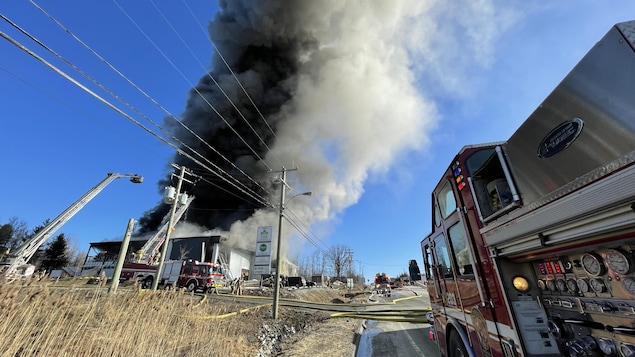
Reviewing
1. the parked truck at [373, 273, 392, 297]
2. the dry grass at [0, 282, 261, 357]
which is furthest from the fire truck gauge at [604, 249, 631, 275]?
the parked truck at [373, 273, 392, 297]

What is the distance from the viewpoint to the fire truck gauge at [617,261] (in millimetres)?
1679

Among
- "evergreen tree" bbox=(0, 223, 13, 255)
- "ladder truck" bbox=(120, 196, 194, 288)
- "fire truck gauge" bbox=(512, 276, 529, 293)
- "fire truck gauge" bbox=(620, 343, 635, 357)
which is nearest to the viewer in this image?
"fire truck gauge" bbox=(620, 343, 635, 357)

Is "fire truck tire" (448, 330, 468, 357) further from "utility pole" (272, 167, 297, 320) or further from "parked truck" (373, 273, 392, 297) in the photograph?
"parked truck" (373, 273, 392, 297)

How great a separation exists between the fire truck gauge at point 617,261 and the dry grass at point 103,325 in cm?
566

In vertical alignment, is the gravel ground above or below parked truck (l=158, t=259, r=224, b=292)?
below

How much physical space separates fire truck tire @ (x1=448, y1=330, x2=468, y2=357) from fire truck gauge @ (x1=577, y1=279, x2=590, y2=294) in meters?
1.91

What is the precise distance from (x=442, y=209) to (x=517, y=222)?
1.97m

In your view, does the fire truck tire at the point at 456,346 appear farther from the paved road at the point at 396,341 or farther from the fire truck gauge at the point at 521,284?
the paved road at the point at 396,341

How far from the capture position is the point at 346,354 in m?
5.82

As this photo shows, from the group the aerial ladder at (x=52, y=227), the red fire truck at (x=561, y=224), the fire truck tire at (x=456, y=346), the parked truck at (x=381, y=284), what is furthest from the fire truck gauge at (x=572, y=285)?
the parked truck at (x=381, y=284)

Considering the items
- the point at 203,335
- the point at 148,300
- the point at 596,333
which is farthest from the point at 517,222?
the point at 148,300

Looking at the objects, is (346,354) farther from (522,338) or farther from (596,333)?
(596,333)

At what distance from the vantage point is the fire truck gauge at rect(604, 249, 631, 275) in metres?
1.68

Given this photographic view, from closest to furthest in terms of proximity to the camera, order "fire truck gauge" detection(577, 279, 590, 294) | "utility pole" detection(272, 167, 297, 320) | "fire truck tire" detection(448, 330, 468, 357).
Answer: "fire truck gauge" detection(577, 279, 590, 294)
"fire truck tire" detection(448, 330, 468, 357)
"utility pole" detection(272, 167, 297, 320)
